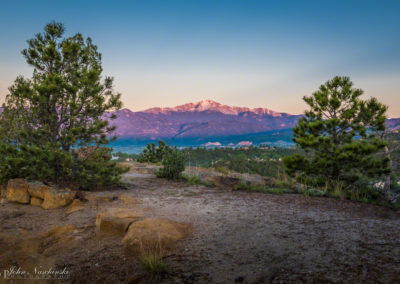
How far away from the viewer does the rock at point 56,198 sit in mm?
6621

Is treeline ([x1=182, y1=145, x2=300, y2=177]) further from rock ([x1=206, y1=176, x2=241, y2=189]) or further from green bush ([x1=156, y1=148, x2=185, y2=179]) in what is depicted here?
rock ([x1=206, y1=176, x2=241, y2=189])

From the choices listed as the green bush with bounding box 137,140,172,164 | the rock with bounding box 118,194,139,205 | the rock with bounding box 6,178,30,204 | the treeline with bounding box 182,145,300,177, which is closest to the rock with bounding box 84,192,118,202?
the rock with bounding box 118,194,139,205

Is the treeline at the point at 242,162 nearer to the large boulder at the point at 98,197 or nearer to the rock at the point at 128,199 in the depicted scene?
the rock at the point at 128,199

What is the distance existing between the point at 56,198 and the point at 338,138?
1198 cm

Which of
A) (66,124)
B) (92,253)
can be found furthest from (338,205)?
(66,124)

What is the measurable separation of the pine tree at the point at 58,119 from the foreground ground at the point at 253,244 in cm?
143

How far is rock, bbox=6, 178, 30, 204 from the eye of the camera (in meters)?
6.92

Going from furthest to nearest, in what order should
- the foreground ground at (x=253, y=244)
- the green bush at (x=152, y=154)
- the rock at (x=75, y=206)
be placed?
the green bush at (x=152, y=154) → the rock at (x=75, y=206) → the foreground ground at (x=253, y=244)

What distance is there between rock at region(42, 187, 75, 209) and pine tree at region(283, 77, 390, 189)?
9489 mm

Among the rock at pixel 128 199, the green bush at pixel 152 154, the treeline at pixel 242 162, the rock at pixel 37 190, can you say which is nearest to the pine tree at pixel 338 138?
the treeline at pixel 242 162

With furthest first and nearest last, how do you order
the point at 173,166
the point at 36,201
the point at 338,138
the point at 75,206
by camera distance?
the point at 173,166 < the point at 338,138 < the point at 36,201 < the point at 75,206

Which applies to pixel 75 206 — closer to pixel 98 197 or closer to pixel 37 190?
pixel 98 197

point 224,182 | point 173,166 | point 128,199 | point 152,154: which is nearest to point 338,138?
point 224,182

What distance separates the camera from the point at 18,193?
6961 mm
